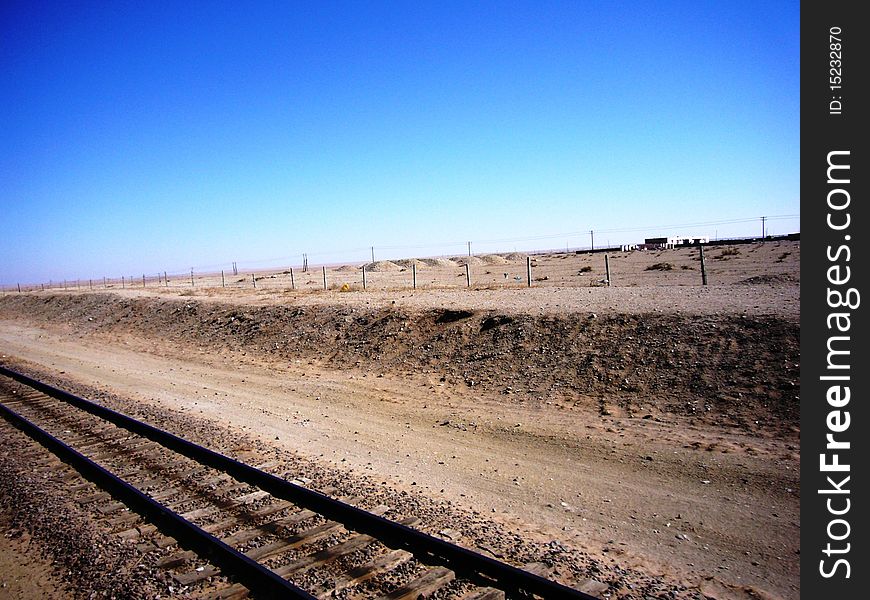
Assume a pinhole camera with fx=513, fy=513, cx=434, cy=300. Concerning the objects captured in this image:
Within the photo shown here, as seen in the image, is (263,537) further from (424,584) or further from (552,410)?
(552,410)

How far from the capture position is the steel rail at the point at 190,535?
4945 millimetres

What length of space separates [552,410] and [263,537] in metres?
7.09

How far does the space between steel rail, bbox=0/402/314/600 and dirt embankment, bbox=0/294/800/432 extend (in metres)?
7.86

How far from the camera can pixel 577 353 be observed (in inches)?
529

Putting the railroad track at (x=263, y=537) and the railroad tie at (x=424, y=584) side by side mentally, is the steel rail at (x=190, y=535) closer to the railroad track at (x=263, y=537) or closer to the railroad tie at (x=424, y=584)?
the railroad track at (x=263, y=537)

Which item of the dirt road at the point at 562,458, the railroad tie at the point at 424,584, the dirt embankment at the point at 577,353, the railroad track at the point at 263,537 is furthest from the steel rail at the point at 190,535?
the dirt embankment at the point at 577,353

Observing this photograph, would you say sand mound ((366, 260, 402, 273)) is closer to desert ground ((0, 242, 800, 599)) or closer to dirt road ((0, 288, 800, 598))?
desert ground ((0, 242, 800, 599))

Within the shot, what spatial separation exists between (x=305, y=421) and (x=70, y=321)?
33.4 m

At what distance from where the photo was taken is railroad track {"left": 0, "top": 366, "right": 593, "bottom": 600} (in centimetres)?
503

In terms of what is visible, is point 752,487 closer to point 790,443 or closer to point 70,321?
point 790,443

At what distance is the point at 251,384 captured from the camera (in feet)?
52.2

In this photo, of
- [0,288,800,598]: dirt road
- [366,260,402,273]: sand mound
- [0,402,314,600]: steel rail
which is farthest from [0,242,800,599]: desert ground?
[366,260,402,273]: sand mound

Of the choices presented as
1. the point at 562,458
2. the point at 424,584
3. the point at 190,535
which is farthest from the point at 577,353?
the point at 190,535
